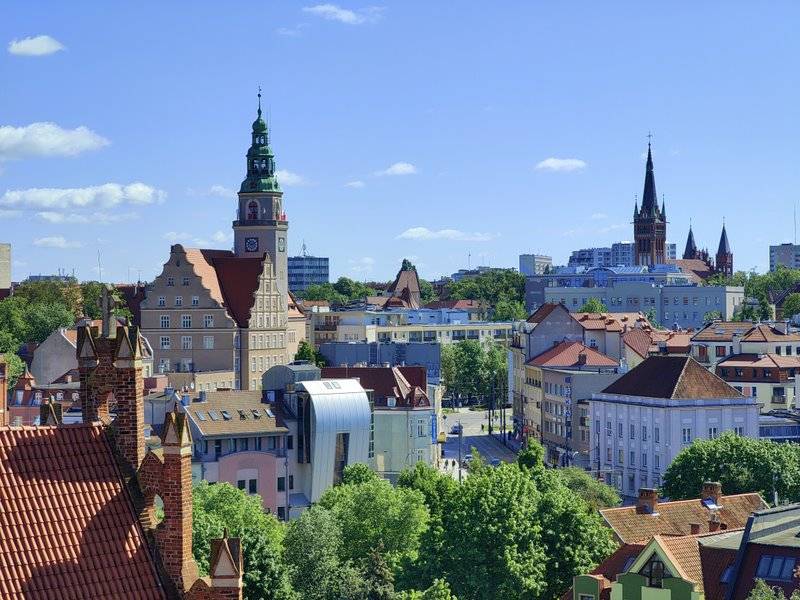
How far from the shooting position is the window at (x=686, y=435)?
4235 inches

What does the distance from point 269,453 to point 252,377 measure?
53.3 m

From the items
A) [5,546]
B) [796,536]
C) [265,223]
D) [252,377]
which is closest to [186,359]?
[252,377]

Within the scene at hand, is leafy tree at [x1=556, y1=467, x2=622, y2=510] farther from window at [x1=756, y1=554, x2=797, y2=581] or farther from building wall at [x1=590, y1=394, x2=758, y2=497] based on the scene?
window at [x1=756, y1=554, x2=797, y2=581]

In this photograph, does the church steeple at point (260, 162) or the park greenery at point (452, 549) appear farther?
the church steeple at point (260, 162)

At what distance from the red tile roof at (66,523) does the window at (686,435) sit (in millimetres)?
88538

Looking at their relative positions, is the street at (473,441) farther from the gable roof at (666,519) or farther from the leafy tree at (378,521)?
the gable roof at (666,519)

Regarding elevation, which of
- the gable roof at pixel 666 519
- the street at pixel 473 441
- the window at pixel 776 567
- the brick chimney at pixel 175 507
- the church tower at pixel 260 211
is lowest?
the street at pixel 473 441

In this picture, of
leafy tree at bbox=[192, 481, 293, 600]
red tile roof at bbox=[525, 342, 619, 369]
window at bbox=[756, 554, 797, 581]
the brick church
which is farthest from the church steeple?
the brick church

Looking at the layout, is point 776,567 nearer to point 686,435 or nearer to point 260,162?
point 686,435

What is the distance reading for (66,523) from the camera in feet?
70.8

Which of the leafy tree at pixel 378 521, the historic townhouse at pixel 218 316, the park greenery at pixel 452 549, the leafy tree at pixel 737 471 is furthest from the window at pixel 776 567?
the historic townhouse at pixel 218 316

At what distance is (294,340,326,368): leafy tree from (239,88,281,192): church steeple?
1787 centimetres

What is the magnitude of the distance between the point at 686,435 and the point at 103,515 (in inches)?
3525

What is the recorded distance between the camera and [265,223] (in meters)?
165
